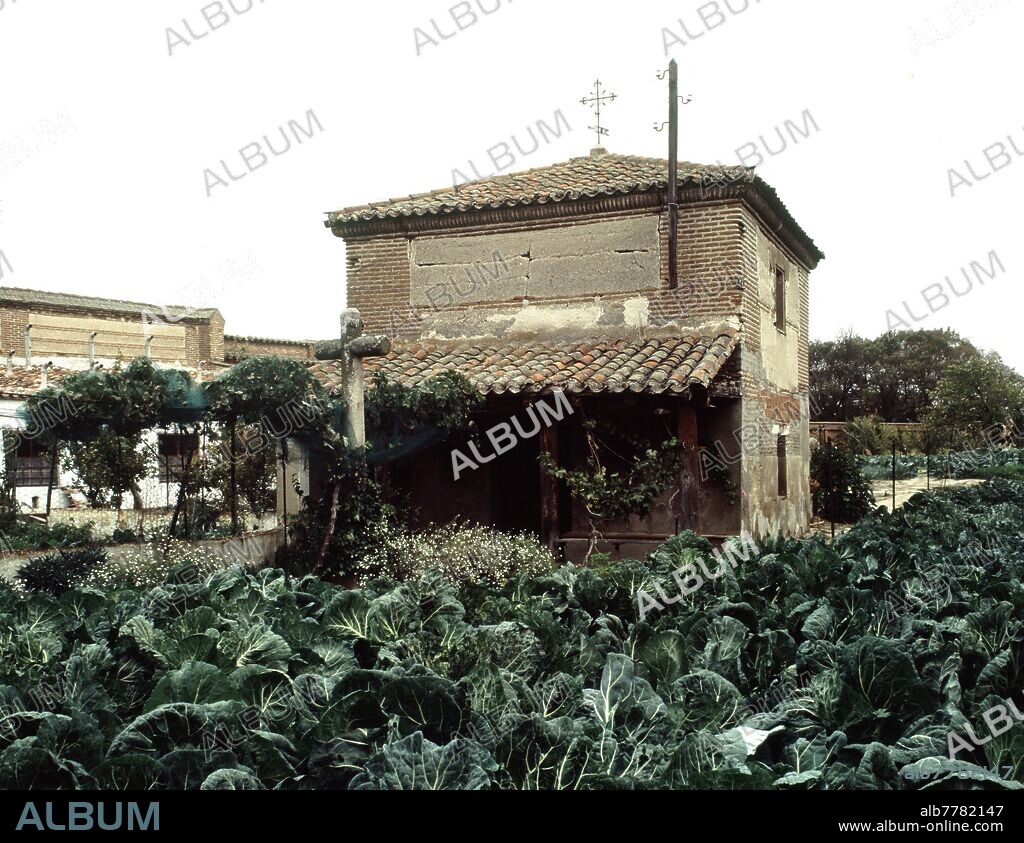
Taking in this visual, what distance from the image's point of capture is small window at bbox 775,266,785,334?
49.2 ft

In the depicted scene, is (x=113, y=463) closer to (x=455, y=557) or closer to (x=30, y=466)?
(x=455, y=557)

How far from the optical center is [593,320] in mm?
13141

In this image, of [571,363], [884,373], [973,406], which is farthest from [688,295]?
[884,373]

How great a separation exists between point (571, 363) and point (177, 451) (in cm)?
520

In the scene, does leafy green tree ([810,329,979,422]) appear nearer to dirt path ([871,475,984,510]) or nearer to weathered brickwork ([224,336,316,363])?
dirt path ([871,475,984,510])

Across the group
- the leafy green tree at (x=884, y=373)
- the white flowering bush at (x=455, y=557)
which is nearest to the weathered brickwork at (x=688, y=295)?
the white flowering bush at (x=455, y=557)

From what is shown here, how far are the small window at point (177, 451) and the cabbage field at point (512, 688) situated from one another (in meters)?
6.53

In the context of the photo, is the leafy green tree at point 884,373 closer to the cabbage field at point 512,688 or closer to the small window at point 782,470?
the small window at point 782,470

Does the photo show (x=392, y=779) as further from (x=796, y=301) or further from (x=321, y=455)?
(x=796, y=301)

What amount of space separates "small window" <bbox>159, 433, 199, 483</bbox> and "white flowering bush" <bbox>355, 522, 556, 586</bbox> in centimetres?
241

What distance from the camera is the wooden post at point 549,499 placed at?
11.7 m

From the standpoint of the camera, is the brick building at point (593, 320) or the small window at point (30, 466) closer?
the brick building at point (593, 320)

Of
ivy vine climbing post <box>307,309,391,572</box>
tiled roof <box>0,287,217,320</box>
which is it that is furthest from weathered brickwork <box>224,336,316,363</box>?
ivy vine climbing post <box>307,309,391,572</box>

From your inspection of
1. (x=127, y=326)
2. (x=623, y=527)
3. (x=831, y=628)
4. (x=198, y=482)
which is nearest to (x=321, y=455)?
(x=198, y=482)
